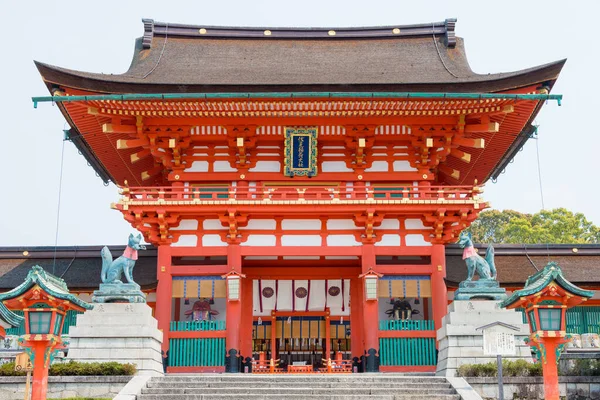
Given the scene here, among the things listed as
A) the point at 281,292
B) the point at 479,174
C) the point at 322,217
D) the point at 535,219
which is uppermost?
the point at 535,219

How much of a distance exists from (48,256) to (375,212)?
37.4 ft

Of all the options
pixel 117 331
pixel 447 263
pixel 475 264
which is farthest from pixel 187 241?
pixel 447 263

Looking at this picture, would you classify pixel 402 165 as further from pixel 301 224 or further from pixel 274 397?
pixel 274 397

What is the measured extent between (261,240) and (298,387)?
6.88 m

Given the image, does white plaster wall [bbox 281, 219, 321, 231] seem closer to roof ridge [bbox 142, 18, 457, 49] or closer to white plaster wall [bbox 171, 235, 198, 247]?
white plaster wall [bbox 171, 235, 198, 247]

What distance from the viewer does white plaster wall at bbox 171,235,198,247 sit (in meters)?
22.0

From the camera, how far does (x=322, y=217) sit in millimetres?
22078

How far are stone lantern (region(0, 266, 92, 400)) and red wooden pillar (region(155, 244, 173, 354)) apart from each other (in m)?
6.52

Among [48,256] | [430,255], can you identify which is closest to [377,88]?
[430,255]

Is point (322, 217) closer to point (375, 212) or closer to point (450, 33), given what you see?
point (375, 212)

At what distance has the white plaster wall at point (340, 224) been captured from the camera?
22.1m

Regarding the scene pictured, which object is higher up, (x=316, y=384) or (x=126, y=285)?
(x=126, y=285)

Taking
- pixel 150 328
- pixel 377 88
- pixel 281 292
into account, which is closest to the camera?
pixel 150 328

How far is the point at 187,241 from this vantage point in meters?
22.0
